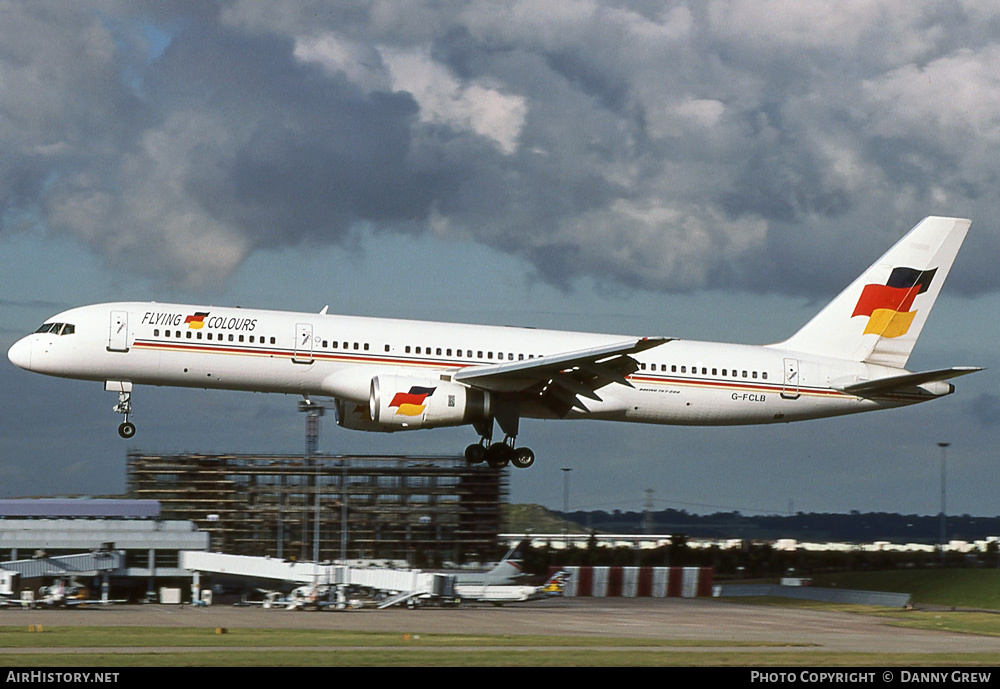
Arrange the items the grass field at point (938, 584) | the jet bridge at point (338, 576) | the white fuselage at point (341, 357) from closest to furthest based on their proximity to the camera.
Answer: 1. the white fuselage at point (341, 357)
2. the jet bridge at point (338, 576)
3. the grass field at point (938, 584)

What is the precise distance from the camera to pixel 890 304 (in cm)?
4725

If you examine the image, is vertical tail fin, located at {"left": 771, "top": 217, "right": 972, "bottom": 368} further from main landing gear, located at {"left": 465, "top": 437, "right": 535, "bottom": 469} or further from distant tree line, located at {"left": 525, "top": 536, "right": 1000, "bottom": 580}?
distant tree line, located at {"left": 525, "top": 536, "right": 1000, "bottom": 580}

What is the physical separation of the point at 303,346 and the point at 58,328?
25.5 feet

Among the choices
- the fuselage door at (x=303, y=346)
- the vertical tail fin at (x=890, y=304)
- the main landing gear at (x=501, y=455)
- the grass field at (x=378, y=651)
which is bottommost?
the grass field at (x=378, y=651)

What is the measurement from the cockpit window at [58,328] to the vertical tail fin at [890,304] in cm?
2472

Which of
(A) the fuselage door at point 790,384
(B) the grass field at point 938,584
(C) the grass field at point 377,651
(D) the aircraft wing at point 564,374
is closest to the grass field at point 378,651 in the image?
(C) the grass field at point 377,651

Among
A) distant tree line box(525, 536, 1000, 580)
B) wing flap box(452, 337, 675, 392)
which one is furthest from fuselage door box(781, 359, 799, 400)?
distant tree line box(525, 536, 1000, 580)

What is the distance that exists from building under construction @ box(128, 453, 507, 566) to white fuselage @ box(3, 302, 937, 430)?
193ft

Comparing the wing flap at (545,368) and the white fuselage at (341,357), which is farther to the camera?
the white fuselage at (341,357)

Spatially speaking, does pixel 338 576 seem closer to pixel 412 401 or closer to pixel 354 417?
pixel 354 417

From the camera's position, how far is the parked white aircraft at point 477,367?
128 feet

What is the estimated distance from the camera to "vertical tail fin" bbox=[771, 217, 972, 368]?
46.1 meters

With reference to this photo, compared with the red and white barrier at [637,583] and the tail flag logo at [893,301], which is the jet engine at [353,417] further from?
the red and white barrier at [637,583]
